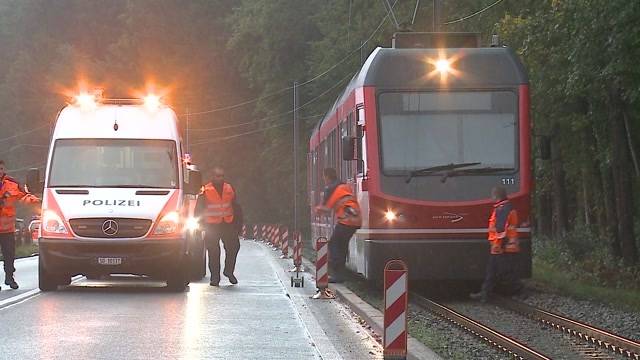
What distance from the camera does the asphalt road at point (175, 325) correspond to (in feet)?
35.0

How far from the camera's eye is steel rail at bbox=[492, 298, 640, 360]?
36.8 feet

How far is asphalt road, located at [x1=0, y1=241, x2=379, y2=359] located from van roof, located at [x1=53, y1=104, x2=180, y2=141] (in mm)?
2356

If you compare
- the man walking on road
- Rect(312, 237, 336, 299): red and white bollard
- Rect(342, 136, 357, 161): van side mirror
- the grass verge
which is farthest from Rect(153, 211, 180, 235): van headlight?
the grass verge

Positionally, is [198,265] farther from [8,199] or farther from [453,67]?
[453,67]

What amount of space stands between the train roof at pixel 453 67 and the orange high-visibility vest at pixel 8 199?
5431 millimetres

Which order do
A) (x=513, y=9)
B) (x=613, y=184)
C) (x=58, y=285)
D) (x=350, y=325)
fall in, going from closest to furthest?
(x=350, y=325) → (x=58, y=285) → (x=613, y=184) → (x=513, y=9)

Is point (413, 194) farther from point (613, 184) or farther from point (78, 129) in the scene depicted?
point (613, 184)

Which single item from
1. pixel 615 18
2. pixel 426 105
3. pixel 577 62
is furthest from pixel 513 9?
pixel 426 105

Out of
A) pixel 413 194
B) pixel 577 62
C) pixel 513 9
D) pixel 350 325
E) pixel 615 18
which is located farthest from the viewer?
pixel 513 9

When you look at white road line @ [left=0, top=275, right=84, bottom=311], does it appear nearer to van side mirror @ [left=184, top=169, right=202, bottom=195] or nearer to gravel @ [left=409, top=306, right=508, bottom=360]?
van side mirror @ [left=184, top=169, right=202, bottom=195]

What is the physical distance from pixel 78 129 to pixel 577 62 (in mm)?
9486

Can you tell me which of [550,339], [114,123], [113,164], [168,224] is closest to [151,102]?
[114,123]

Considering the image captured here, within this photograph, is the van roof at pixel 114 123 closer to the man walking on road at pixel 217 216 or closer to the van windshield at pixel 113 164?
the van windshield at pixel 113 164

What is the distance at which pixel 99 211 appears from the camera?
16578 millimetres
